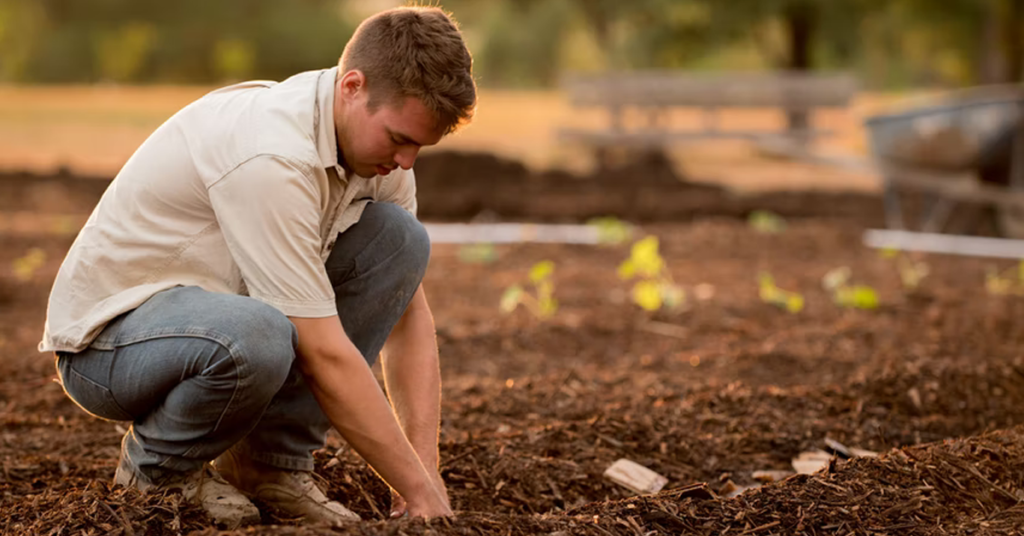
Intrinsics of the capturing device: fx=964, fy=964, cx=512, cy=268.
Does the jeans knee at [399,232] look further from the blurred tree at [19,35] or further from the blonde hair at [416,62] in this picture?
the blurred tree at [19,35]

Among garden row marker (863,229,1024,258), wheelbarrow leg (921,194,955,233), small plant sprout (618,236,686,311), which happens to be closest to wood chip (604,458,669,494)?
small plant sprout (618,236,686,311)

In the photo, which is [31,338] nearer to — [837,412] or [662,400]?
[662,400]

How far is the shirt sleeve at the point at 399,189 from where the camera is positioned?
2.52 meters

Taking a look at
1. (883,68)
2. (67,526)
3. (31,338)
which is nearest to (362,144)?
(67,526)

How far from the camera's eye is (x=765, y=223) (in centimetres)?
837

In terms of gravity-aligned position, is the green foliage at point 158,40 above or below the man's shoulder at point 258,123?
below

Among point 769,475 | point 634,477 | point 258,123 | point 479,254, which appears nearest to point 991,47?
point 479,254

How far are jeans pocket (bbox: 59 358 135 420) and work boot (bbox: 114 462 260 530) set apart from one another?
14 cm

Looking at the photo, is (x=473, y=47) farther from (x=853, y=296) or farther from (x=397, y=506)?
(x=397, y=506)

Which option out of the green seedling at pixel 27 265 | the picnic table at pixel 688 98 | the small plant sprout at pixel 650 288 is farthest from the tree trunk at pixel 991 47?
the green seedling at pixel 27 265

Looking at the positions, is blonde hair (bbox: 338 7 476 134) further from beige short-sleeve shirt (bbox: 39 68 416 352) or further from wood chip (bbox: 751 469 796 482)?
wood chip (bbox: 751 469 796 482)

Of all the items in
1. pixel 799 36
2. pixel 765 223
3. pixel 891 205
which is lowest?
pixel 891 205

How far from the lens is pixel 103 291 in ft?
7.17

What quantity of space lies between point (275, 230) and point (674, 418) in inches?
68.8
